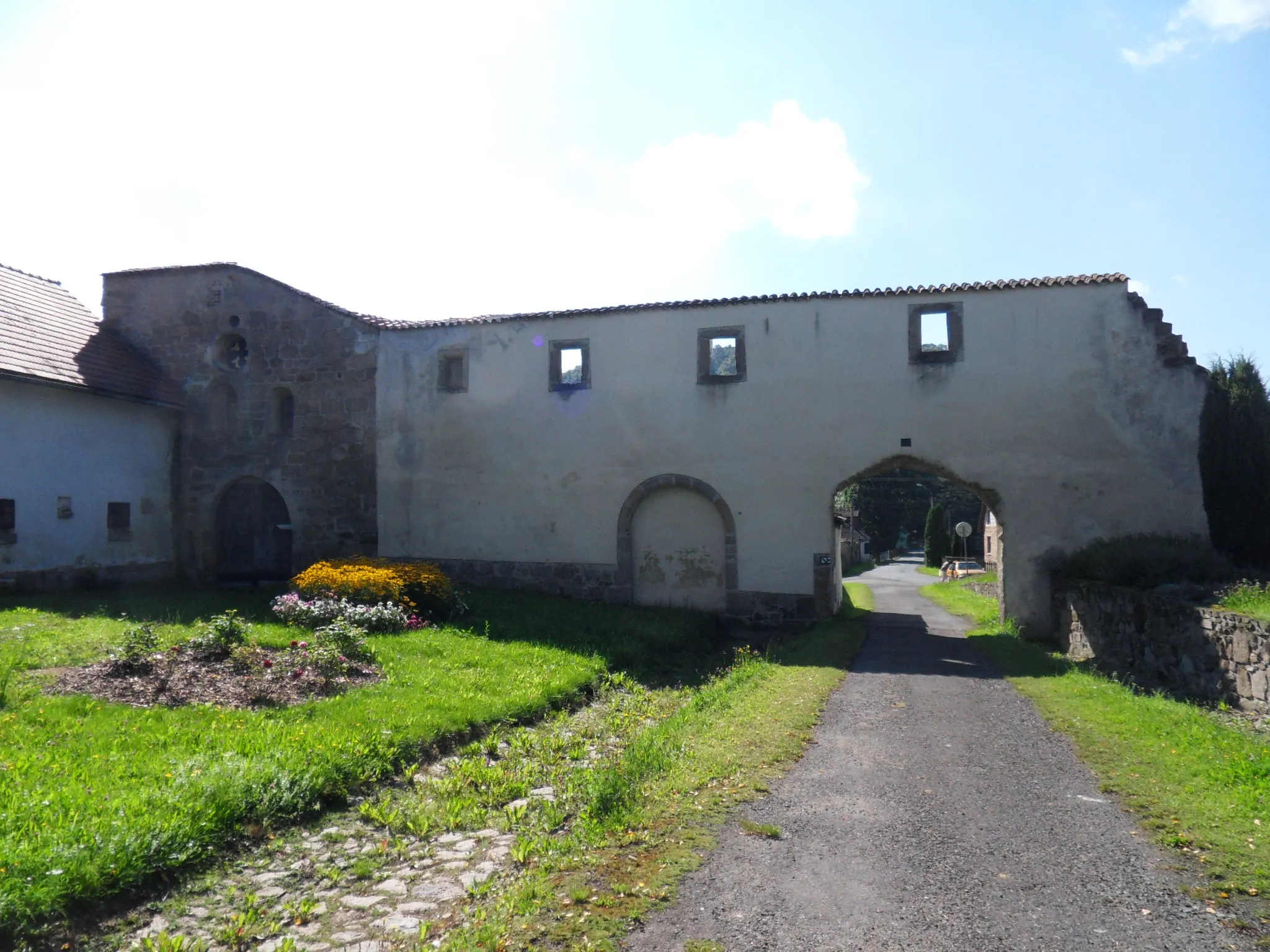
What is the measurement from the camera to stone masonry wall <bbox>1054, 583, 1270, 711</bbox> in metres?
8.45

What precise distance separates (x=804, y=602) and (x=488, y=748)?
9.73m

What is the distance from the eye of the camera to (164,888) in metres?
4.59

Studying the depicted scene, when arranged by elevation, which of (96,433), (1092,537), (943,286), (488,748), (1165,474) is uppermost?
(943,286)

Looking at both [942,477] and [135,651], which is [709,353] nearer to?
[942,477]

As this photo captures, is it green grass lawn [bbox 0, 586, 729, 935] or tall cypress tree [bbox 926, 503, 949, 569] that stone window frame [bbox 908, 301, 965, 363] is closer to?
green grass lawn [bbox 0, 586, 729, 935]

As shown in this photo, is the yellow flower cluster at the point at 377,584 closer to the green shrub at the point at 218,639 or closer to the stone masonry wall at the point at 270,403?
the green shrub at the point at 218,639

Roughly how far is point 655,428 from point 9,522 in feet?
39.5

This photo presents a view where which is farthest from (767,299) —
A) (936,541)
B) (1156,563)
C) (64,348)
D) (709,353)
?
(936,541)

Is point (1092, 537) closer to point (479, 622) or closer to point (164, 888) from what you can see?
point (479, 622)

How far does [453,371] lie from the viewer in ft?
62.5

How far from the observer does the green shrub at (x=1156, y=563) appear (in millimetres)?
11492

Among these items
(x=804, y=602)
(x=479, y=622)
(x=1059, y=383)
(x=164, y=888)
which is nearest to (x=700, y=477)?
(x=804, y=602)

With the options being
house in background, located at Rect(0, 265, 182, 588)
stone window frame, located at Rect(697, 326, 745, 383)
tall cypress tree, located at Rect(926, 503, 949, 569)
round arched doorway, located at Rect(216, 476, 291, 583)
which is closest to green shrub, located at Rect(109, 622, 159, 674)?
house in background, located at Rect(0, 265, 182, 588)

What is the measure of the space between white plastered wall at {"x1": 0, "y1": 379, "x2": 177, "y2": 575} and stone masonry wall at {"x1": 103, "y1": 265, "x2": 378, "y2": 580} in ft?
2.17
